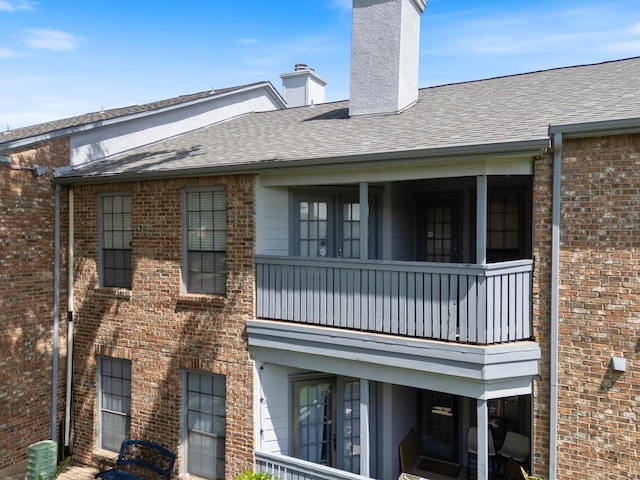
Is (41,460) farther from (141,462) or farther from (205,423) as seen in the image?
(205,423)

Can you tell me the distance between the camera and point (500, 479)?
9.41 meters

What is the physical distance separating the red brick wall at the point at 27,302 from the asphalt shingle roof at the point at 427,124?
92cm

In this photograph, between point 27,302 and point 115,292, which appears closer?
point 27,302

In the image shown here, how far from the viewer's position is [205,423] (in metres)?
9.38

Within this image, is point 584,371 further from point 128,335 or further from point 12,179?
point 12,179

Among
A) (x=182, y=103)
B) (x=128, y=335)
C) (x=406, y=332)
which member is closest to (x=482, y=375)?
(x=406, y=332)

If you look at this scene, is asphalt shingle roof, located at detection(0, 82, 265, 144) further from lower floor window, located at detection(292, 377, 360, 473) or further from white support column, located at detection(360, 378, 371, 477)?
white support column, located at detection(360, 378, 371, 477)

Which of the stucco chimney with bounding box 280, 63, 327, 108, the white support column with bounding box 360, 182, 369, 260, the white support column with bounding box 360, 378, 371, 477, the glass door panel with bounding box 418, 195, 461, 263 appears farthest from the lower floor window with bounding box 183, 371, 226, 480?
the stucco chimney with bounding box 280, 63, 327, 108

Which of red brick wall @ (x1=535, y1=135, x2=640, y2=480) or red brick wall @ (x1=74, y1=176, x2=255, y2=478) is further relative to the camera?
red brick wall @ (x1=74, y1=176, x2=255, y2=478)

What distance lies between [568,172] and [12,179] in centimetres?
927

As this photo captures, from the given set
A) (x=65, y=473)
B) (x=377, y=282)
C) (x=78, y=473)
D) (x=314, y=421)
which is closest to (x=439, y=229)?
(x=377, y=282)

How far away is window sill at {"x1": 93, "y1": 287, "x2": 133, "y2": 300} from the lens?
33.0ft

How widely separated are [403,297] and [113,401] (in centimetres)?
646

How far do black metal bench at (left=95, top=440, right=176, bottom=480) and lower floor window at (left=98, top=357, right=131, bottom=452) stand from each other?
0.43 metres
